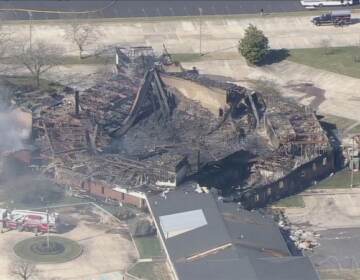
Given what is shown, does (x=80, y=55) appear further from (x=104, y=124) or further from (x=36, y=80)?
(x=104, y=124)

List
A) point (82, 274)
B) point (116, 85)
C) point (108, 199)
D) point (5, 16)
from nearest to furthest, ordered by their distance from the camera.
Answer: point (82, 274), point (108, 199), point (116, 85), point (5, 16)

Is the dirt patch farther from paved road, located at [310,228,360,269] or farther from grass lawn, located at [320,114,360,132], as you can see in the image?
paved road, located at [310,228,360,269]

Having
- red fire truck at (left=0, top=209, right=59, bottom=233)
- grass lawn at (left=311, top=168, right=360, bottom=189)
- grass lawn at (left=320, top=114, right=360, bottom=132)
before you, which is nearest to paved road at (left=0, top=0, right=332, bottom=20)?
grass lawn at (left=320, top=114, right=360, bottom=132)

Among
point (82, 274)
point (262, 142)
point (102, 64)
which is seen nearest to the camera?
point (82, 274)

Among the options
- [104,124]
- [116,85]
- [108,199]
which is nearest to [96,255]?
[108,199]

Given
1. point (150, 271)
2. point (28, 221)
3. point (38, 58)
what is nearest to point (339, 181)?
point (150, 271)
